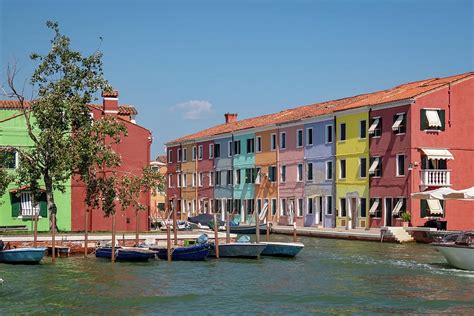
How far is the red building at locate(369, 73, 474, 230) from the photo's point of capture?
4734cm

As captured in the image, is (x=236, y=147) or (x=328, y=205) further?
(x=236, y=147)

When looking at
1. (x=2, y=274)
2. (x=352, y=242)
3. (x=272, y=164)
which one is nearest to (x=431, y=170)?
(x=352, y=242)

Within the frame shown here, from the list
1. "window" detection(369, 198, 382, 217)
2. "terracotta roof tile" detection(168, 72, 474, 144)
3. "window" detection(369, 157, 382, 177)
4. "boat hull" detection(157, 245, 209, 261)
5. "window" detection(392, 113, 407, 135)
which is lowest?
"boat hull" detection(157, 245, 209, 261)

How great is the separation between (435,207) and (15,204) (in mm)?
21942

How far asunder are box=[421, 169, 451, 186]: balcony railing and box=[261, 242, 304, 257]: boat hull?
1261 centimetres

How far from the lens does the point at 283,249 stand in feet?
123

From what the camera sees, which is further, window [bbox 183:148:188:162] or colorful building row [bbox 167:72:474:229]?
window [bbox 183:148:188:162]

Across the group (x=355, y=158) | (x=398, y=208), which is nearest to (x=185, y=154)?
(x=355, y=158)

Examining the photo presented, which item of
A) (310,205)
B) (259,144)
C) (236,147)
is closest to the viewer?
(310,205)

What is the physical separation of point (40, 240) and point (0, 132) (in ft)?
32.6

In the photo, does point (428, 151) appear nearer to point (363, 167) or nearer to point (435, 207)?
point (435, 207)

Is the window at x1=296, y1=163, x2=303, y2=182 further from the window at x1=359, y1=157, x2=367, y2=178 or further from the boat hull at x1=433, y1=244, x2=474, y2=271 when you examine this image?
the boat hull at x1=433, y1=244, x2=474, y2=271

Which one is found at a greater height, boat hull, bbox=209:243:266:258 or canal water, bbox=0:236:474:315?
boat hull, bbox=209:243:266:258

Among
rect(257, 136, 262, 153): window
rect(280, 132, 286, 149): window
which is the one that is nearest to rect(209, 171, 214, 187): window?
rect(257, 136, 262, 153): window
